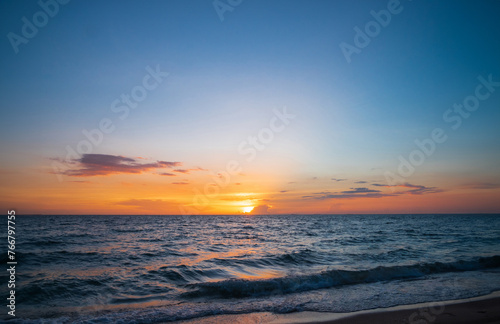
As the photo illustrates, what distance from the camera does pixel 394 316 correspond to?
8.87 meters

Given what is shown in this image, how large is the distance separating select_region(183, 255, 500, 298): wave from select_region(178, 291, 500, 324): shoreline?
11.1 feet

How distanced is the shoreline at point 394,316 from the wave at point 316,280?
11.1 feet

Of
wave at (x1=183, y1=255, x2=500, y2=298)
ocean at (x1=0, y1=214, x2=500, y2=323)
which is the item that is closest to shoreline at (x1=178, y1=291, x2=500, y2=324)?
ocean at (x1=0, y1=214, x2=500, y2=323)

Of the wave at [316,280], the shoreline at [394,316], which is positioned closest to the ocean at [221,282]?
the wave at [316,280]

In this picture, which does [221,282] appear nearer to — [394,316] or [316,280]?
[316,280]

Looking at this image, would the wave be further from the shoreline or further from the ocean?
the shoreline

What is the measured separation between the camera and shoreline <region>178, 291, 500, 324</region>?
8469mm

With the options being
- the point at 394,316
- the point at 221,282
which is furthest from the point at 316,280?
the point at 394,316

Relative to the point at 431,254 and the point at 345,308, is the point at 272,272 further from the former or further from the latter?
the point at 431,254

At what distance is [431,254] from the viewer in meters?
21.9

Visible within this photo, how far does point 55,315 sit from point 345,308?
10.5m

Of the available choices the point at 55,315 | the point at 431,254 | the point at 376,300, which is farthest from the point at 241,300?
the point at 431,254

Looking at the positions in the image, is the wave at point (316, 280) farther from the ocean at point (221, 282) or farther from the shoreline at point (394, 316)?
the shoreline at point (394, 316)

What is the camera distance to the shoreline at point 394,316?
8469 mm
